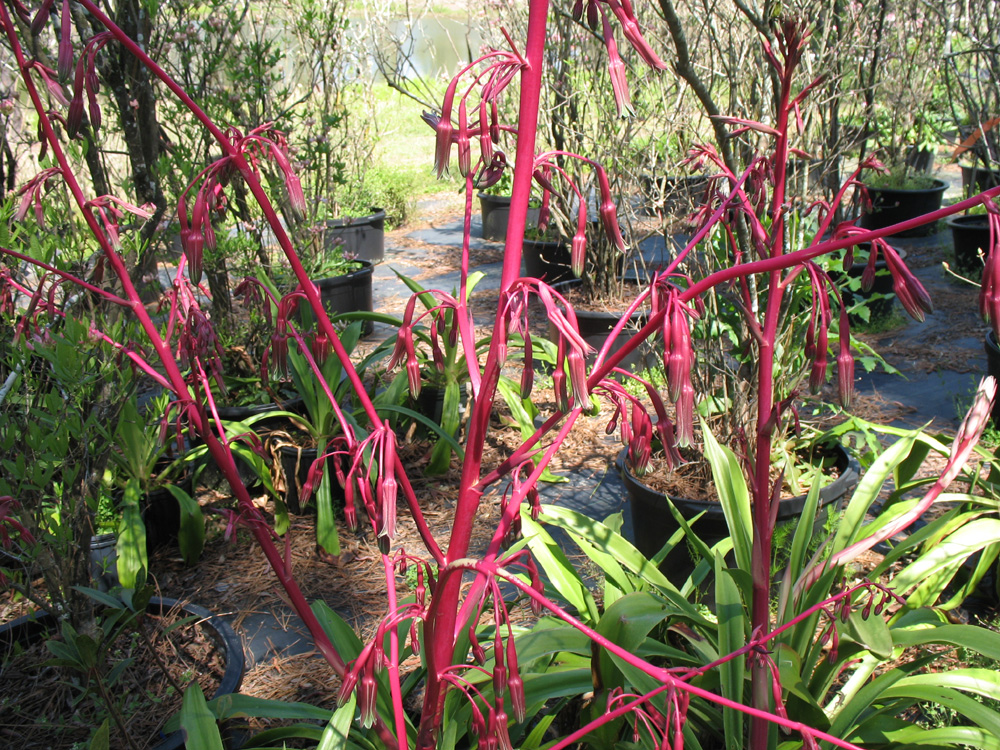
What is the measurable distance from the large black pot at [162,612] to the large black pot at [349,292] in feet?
10.5

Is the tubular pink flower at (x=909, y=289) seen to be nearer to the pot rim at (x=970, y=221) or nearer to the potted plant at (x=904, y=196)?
the pot rim at (x=970, y=221)

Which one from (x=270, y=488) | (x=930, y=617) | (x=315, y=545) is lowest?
(x=315, y=545)

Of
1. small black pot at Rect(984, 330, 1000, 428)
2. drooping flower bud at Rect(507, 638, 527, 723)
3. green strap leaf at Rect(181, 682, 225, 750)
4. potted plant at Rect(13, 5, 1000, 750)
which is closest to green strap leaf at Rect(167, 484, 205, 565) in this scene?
potted plant at Rect(13, 5, 1000, 750)

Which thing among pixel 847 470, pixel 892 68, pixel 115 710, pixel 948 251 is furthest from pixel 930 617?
pixel 892 68

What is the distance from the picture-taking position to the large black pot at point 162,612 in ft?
6.55

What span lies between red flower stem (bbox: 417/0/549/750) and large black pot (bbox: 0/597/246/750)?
0.76 meters

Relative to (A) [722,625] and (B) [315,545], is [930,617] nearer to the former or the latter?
(A) [722,625]

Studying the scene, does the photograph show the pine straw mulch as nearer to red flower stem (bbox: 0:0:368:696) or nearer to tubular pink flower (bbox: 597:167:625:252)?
red flower stem (bbox: 0:0:368:696)

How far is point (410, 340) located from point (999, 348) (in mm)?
3236

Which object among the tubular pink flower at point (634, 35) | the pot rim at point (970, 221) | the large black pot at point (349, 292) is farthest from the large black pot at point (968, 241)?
the tubular pink flower at point (634, 35)

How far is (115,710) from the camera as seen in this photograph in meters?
1.81

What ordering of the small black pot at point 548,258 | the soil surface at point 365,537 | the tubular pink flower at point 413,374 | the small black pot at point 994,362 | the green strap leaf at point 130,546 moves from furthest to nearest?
1. the small black pot at point 548,258
2. the small black pot at point 994,362
3. the green strap leaf at point 130,546
4. the soil surface at point 365,537
5. the tubular pink flower at point 413,374

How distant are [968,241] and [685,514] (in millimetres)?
4853

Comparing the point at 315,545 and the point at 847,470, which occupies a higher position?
the point at 847,470
